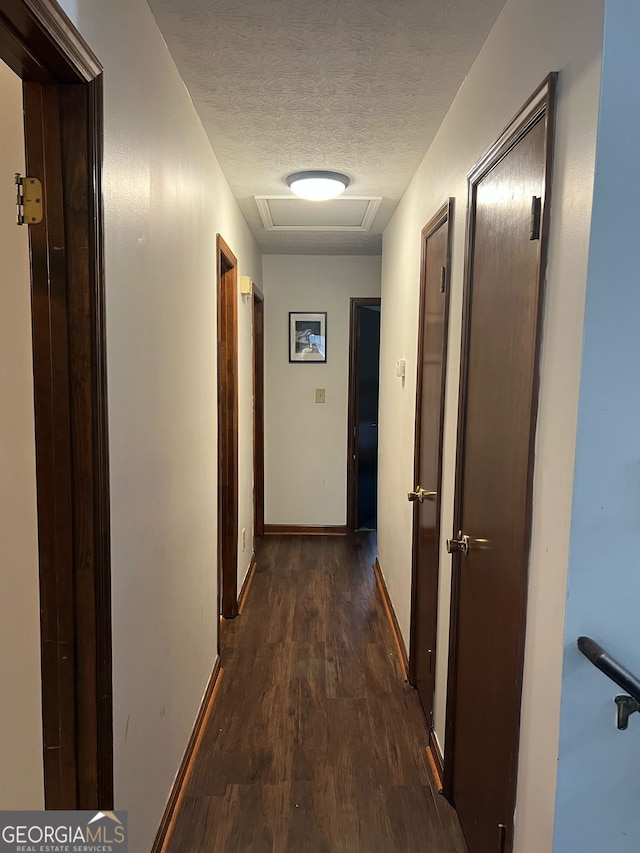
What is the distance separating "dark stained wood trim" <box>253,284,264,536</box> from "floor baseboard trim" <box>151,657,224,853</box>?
7.08 feet

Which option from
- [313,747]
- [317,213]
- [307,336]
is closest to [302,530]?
[307,336]

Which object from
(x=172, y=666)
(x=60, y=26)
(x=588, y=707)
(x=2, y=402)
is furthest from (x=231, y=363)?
(x=588, y=707)

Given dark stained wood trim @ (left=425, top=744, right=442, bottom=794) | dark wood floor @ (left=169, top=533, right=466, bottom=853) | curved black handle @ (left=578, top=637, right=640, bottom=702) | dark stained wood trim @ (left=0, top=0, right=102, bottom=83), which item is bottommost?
dark wood floor @ (left=169, top=533, right=466, bottom=853)

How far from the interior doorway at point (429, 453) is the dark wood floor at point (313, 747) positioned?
19cm

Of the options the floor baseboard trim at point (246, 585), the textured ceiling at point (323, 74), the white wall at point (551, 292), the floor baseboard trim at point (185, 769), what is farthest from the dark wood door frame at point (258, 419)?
the white wall at point (551, 292)

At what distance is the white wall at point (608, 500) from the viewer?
39.3 inches

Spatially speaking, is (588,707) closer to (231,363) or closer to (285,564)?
(231,363)

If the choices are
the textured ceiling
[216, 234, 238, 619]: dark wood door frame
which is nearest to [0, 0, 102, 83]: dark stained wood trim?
the textured ceiling

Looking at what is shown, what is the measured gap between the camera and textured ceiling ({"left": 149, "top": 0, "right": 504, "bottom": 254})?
1532mm

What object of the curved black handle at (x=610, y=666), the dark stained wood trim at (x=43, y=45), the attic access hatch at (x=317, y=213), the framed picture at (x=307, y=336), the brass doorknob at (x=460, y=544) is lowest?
the brass doorknob at (x=460, y=544)

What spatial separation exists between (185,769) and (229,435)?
5.56 feet

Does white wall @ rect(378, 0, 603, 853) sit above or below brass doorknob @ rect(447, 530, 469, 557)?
above

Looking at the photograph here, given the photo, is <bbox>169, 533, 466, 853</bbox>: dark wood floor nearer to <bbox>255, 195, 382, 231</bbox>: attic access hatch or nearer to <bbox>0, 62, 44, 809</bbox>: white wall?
<bbox>0, 62, 44, 809</bbox>: white wall

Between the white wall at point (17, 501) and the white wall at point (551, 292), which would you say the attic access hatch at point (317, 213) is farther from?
the white wall at point (17, 501)
